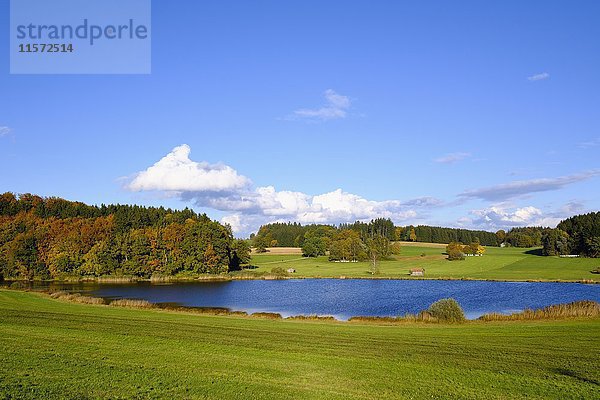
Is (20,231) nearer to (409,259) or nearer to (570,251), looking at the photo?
(409,259)

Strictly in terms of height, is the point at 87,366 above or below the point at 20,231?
below

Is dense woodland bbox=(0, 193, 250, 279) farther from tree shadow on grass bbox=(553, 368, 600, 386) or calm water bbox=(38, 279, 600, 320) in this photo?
tree shadow on grass bbox=(553, 368, 600, 386)

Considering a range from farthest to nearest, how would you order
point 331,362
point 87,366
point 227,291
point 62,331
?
point 227,291
point 62,331
point 331,362
point 87,366

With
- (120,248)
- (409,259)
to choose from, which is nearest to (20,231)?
(120,248)

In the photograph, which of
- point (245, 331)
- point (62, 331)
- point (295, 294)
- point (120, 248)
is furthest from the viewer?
point (120, 248)

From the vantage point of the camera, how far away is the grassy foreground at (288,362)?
1279 cm

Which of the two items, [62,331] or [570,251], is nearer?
[62,331]

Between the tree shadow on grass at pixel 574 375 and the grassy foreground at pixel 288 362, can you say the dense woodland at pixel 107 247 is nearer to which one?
the grassy foreground at pixel 288 362

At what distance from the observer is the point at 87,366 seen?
14.6 metres

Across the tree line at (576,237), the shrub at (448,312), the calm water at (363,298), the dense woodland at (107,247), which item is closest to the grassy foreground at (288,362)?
the shrub at (448,312)

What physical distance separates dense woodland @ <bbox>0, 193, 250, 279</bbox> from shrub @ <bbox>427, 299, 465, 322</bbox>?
2943 inches

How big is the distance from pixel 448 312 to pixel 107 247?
8176 cm

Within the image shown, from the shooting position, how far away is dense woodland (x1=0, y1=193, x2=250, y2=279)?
97750 millimetres

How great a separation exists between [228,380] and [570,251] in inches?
5222
